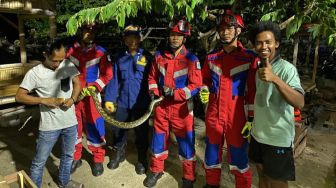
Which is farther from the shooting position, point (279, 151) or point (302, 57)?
point (302, 57)

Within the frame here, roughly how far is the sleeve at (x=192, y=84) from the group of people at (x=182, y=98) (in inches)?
0.5

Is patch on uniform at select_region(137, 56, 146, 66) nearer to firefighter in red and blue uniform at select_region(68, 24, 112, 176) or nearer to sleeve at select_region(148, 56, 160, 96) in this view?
→ sleeve at select_region(148, 56, 160, 96)

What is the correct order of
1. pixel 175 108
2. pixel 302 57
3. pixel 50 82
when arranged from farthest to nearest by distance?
pixel 302 57 → pixel 175 108 → pixel 50 82

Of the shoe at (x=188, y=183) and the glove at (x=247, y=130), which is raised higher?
the glove at (x=247, y=130)

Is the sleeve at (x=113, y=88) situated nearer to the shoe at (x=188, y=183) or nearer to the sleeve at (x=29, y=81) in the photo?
the sleeve at (x=29, y=81)

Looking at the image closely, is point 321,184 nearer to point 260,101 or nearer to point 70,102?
point 260,101

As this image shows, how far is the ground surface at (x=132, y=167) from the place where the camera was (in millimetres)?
4309

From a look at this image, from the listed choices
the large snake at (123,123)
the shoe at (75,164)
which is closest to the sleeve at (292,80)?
the large snake at (123,123)

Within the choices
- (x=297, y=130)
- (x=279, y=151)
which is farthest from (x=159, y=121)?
(x=297, y=130)

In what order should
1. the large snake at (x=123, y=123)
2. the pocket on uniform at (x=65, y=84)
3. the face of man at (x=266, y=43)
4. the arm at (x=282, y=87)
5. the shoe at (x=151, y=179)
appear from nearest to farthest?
1. the arm at (x=282, y=87)
2. the face of man at (x=266, y=43)
3. the pocket on uniform at (x=65, y=84)
4. the large snake at (x=123, y=123)
5. the shoe at (x=151, y=179)

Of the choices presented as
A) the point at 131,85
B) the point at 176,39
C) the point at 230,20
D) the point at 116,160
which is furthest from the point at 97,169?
the point at 230,20

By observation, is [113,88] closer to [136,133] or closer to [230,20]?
[136,133]

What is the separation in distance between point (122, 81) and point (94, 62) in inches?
18.2

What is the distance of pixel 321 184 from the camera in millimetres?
4387
